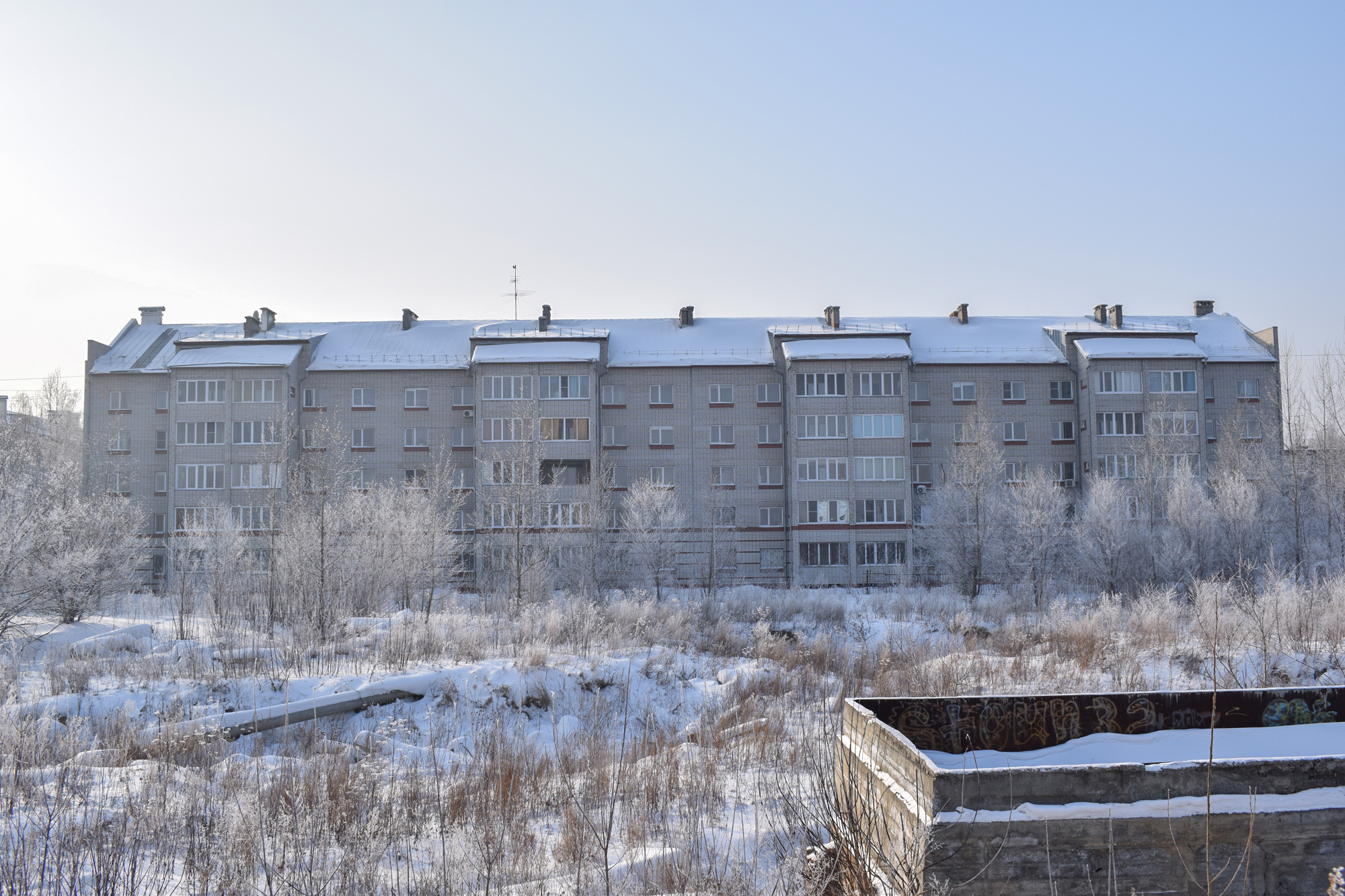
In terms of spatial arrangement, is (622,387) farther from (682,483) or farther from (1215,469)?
(1215,469)

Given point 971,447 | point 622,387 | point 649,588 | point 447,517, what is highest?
point 622,387

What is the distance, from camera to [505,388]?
40.1m

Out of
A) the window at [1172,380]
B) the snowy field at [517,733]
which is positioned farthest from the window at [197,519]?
the window at [1172,380]

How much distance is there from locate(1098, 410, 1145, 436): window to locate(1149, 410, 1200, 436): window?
1.03 metres

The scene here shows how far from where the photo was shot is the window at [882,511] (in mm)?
39531

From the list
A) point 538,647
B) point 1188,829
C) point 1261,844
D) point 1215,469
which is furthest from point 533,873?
point 1215,469

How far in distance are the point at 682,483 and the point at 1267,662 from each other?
28897mm

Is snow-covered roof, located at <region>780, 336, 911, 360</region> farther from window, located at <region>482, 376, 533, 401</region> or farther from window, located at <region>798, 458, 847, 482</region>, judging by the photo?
window, located at <region>482, 376, 533, 401</region>

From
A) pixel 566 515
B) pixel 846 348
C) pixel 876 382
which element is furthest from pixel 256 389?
pixel 876 382

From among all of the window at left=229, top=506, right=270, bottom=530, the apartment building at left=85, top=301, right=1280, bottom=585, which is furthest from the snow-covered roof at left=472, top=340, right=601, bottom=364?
the window at left=229, top=506, right=270, bottom=530

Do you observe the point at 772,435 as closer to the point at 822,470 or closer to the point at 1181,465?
the point at 822,470

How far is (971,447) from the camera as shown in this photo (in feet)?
127

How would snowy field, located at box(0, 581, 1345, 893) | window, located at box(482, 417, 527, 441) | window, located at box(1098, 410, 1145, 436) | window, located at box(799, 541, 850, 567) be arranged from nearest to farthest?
1. snowy field, located at box(0, 581, 1345, 893)
2. window, located at box(799, 541, 850, 567)
3. window, located at box(482, 417, 527, 441)
4. window, located at box(1098, 410, 1145, 436)

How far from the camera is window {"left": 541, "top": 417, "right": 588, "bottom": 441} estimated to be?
4003 centimetres
